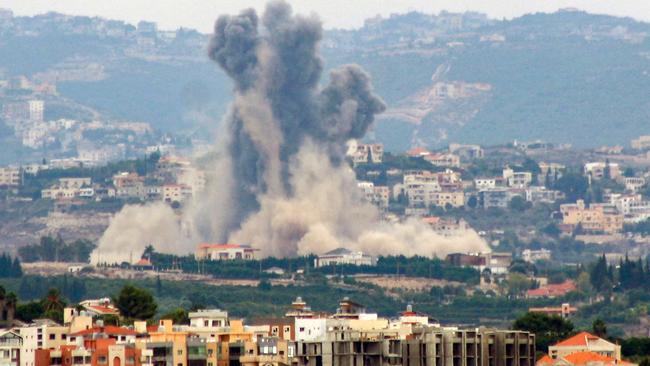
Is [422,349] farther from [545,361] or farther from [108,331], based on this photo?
[108,331]

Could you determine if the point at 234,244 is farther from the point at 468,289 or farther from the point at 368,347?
the point at 368,347

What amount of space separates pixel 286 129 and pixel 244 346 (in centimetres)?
8934

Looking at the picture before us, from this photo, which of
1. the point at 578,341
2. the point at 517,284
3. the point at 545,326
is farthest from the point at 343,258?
the point at 578,341

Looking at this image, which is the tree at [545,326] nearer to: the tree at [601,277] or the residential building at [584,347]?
the residential building at [584,347]

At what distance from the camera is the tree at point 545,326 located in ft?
351

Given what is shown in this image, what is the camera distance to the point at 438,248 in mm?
181750

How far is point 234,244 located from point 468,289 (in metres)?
12.9

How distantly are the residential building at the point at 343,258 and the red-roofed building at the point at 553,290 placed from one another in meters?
8.93

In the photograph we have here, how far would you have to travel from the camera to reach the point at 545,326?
11075 cm

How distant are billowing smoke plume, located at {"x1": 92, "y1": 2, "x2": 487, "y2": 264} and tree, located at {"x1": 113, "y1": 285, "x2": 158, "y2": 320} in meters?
60.2

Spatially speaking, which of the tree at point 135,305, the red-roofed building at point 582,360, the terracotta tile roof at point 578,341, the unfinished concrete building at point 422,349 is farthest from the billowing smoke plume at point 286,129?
the unfinished concrete building at point 422,349

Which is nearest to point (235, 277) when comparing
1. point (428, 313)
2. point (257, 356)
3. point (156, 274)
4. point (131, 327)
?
point (156, 274)

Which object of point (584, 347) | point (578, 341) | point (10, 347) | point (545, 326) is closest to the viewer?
point (10, 347)

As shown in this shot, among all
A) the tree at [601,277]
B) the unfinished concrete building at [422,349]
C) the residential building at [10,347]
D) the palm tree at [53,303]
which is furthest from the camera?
the tree at [601,277]
